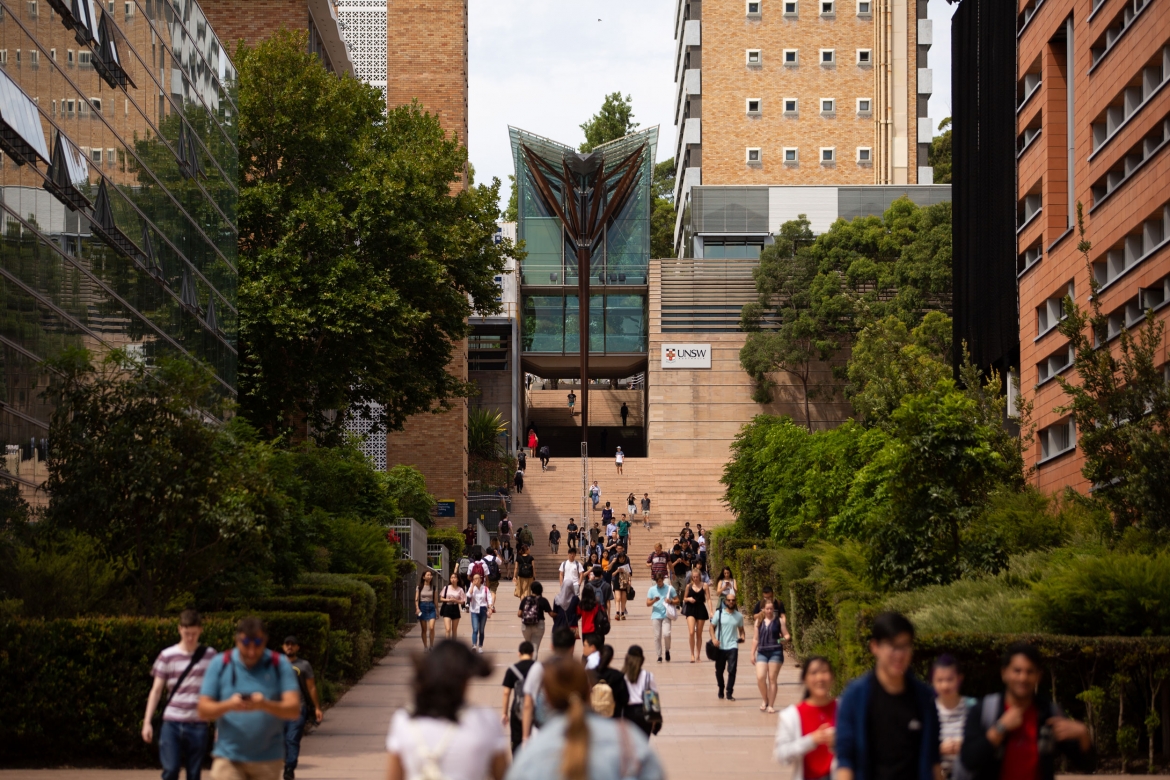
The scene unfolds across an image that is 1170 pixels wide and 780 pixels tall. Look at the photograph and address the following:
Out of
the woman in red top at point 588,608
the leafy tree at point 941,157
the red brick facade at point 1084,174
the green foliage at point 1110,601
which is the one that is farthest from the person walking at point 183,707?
the leafy tree at point 941,157

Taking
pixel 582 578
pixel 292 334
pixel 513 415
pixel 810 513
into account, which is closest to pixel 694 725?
pixel 582 578

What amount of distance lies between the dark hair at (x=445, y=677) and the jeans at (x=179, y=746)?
4469mm

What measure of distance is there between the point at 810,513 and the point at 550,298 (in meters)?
45.5

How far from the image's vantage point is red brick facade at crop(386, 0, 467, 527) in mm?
54219

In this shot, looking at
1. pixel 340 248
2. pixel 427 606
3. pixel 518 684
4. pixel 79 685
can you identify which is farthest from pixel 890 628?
pixel 340 248

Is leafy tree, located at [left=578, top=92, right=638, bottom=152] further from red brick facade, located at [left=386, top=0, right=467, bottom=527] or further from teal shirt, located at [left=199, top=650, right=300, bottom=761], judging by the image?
teal shirt, located at [left=199, top=650, right=300, bottom=761]

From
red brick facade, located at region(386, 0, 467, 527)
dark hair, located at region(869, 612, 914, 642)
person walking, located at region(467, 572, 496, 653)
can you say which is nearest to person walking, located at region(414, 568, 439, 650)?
person walking, located at region(467, 572, 496, 653)

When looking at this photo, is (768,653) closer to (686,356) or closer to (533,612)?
(533,612)

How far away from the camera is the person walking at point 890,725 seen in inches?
274

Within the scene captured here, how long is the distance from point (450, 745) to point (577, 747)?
748 millimetres

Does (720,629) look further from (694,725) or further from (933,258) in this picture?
(933,258)

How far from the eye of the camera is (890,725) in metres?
6.97

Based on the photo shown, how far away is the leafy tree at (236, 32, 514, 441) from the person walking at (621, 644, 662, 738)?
80.9ft

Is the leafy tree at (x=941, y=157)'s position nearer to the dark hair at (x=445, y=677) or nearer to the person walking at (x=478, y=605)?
the person walking at (x=478, y=605)
